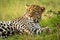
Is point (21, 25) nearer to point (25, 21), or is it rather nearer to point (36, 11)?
point (25, 21)

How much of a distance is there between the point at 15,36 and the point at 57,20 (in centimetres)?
192

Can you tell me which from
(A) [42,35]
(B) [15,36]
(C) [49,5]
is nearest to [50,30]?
(A) [42,35]

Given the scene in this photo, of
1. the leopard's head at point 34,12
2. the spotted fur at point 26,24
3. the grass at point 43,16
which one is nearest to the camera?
the grass at point 43,16

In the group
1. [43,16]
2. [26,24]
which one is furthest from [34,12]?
[43,16]

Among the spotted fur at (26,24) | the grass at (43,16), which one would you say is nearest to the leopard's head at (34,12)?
the spotted fur at (26,24)

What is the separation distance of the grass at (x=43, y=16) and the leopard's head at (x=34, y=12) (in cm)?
35

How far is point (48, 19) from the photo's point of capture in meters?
11.1

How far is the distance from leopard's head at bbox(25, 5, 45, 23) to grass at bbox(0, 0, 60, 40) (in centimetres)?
35

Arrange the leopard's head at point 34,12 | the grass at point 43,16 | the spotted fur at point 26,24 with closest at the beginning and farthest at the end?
the grass at point 43,16 < the spotted fur at point 26,24 < the leopard's head at point 34,12

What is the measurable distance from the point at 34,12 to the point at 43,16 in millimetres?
1401

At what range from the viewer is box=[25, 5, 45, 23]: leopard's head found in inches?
408

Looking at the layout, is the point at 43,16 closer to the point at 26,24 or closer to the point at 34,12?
the point at 34,12

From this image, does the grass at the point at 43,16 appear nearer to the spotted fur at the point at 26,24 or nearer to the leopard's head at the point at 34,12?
the spotted fur at the point at 26,24

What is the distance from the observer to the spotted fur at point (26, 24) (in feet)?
31.1
